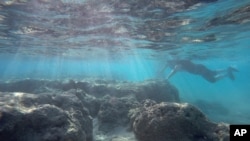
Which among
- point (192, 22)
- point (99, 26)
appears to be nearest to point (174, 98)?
point (192, 22)

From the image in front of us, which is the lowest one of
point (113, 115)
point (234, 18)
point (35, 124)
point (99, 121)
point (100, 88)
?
point (100, 88)

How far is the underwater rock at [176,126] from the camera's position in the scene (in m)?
7.79

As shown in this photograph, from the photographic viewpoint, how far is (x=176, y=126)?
781 centimetres

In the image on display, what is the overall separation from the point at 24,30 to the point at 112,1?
495 inches

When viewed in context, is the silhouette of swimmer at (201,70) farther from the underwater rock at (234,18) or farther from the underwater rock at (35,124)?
the underwater rock at (35,124)

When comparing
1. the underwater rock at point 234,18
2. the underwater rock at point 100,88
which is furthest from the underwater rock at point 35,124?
the underwater rock at point 234,18

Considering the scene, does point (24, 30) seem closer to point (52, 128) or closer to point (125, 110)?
point (125, 110)

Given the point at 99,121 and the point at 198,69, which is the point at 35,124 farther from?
the point at 198,69

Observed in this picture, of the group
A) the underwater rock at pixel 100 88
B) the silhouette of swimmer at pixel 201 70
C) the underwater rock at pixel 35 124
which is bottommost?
the silhouette of swimmer at pixel 201 70

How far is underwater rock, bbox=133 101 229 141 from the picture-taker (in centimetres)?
779

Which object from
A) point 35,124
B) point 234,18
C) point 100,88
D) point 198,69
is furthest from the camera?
point 198,69

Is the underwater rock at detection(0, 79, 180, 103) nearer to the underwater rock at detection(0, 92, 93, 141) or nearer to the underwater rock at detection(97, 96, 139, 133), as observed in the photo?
the underwater rock at detection(97, 96, 139, 133)

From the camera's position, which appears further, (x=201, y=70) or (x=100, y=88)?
(x=201, y=70)

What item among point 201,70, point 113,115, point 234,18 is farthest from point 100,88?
point 201,70
